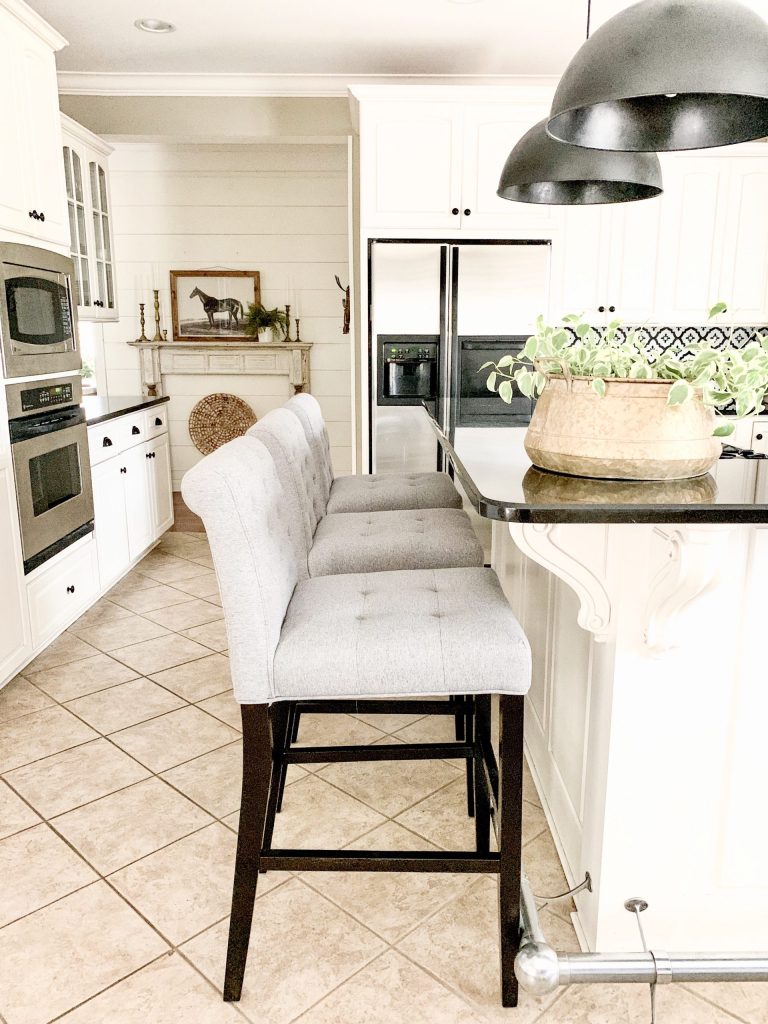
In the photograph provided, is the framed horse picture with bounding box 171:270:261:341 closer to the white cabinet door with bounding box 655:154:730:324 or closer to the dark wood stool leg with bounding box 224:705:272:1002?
the white cabinet door with bounding box 655:154:730:324

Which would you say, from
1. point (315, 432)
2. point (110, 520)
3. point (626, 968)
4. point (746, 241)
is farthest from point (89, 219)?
point (626, 968)

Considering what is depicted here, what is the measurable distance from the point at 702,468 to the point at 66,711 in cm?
220

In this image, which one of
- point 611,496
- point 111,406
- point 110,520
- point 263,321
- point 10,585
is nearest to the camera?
point 611,496

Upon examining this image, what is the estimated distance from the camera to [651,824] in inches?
57.4

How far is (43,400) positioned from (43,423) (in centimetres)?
9

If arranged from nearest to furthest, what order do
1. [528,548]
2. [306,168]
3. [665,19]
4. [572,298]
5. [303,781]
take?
1. [665,19]
2. [528,548]
3. [303,781]
4. [572,298]
5. [306,168]

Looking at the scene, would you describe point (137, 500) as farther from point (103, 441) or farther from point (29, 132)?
point (29, 132)

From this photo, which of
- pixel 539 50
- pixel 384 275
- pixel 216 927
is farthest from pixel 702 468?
pixel 539 50

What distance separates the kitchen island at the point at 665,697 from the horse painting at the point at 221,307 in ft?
15.0

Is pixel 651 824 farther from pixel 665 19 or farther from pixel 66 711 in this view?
pixel 66 711

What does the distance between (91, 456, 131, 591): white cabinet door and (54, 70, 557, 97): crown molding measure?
7.29 ft

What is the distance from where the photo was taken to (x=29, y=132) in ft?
9.28

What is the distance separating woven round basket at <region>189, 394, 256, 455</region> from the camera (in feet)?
19.3

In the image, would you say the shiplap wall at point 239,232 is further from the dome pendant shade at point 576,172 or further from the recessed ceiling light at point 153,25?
the dome pendant shade at point 576,172
